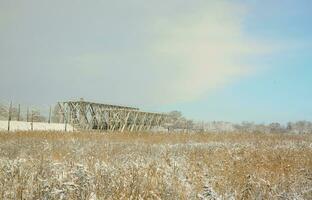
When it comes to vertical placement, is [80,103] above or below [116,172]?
above

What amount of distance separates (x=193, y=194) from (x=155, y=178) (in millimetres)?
651

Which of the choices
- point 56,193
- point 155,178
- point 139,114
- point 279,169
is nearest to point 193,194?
point 155,178

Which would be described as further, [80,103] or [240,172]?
[80,103]

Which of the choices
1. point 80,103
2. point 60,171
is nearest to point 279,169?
point 60,171

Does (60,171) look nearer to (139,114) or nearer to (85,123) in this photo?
(85,123)

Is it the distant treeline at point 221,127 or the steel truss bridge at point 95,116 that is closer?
the steel truss bridge at point 95,116

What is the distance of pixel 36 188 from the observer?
6262mm

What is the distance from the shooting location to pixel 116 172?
794 cm

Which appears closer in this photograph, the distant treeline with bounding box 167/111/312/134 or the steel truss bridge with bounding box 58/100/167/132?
the steel truss bridge with bounding box 58/100/167/132

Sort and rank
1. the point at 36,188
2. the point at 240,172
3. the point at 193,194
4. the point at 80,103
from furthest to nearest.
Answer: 1. the point at 80,103
2. the point at 240,172
3. the point at 193,194
4. the point at 36,188

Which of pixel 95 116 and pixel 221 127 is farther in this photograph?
pixel 221 127

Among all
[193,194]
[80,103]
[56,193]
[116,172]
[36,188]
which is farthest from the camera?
[80,103]

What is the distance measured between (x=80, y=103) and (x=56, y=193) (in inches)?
1522

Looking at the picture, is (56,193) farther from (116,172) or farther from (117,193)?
Result: (116,172)
